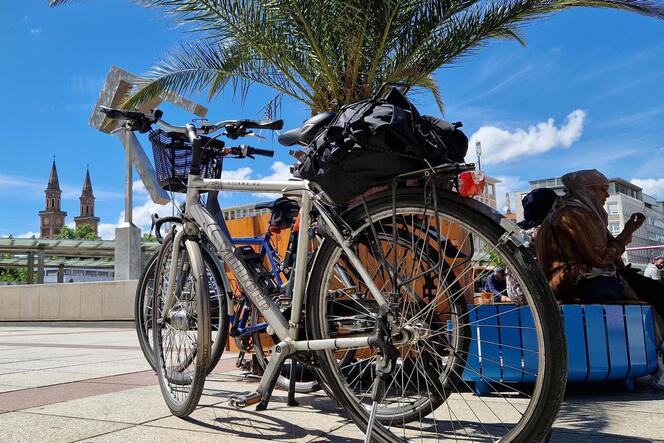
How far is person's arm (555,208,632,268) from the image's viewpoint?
13.4 ft

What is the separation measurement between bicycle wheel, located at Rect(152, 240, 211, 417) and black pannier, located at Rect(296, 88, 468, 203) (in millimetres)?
1000

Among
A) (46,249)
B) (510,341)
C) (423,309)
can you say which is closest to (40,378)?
(510,341)

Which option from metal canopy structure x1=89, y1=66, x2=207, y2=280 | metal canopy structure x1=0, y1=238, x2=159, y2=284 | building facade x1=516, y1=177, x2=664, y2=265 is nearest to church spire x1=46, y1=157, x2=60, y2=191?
building facade x1=516, y1=177, x2=664, y2=265

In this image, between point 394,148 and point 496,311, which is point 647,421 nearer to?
point 496,311

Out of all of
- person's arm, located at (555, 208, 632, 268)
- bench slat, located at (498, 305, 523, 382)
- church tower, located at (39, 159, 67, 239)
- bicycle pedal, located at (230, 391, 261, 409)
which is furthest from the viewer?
church tower, located at (39, 159, 67, 239)

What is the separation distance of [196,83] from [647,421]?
7343 millimetres

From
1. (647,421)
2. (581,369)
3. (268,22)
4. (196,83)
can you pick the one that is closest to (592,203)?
(581,369)

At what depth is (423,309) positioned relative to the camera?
218 centimetres

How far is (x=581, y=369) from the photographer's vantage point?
3727 mm

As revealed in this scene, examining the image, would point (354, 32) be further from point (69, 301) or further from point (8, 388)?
point (69, 301)

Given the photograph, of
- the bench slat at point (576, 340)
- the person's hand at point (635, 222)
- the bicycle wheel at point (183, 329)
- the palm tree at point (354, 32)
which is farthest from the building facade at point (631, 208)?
the bicycle wheel at point (183, 329)

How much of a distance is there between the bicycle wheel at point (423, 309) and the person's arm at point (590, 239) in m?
1.65

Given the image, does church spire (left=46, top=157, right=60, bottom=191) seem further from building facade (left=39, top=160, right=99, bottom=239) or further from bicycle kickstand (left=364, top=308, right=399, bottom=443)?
bicycle kickstand (left=364, top=308, right=399, bottom=443)

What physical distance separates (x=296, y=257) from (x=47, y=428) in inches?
56.6
